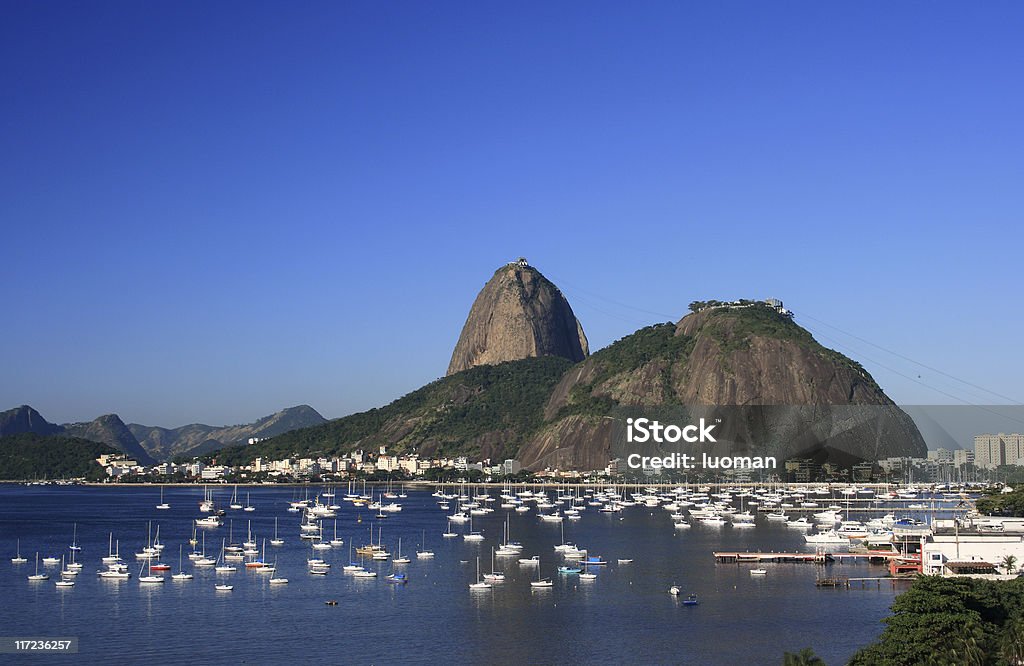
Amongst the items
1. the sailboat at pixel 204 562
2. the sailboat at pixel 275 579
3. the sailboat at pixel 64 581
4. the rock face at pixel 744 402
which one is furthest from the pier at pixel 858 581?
the rock face at pixel 744 402

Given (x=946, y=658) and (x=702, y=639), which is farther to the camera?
(x=702, y=639)

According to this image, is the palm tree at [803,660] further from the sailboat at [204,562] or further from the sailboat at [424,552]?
the sailboat at [204,562]

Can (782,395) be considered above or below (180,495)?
above

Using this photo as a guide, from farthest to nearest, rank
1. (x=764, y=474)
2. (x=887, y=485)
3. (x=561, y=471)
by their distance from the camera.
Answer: (x=561, y=471) < (x=764, y=474) < (x=887, y=485)

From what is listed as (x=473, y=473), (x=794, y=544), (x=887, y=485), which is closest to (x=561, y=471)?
(x=473, y=473)

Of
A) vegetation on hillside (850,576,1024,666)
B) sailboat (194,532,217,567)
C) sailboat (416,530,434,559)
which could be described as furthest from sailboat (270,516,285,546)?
vegetation on hillside (850,576,1024,666)

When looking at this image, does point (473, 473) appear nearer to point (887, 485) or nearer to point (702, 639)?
point (887, 485)

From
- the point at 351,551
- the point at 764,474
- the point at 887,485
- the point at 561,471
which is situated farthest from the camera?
A: the point at 561,471
